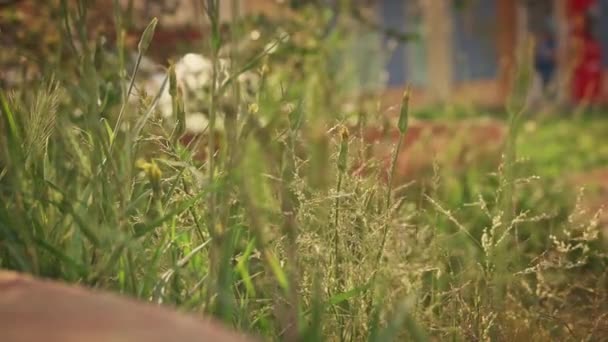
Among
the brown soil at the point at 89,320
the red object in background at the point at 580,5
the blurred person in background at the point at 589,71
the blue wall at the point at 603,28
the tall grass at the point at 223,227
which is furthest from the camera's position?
the blue wall at the point at 603,28

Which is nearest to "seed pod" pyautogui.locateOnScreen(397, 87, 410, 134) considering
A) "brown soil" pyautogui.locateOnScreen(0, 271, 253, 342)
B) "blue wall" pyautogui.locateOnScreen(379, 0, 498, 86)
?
"brown soil" pyautogui.locateOnScreen(0, 271, 253, 342)

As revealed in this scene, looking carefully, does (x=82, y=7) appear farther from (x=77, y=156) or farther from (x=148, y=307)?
(x=148, y=307)

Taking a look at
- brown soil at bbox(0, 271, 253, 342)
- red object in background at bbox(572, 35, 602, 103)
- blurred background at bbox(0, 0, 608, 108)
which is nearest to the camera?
brown soil at bbox(0, 271, 253, 342)

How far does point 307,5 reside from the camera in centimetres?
350

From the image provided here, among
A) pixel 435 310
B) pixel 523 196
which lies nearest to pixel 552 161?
pixel 523 196

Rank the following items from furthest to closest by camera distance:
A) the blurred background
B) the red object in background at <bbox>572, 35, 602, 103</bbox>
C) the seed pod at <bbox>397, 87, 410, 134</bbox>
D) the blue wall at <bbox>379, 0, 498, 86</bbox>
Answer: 1. the blue wall at <bbox>379, 0, 498, 86</bbox>
2. the red object in background at <bbox>572, 35, 602, 103</bbox>
3. the blurred background
4. the seed pod at <bbox>397, 87, 410, 134</bbox>

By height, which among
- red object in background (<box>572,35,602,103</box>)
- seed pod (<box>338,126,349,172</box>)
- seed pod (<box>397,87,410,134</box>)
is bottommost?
red object in background (<box>572,35,602,103</box>)

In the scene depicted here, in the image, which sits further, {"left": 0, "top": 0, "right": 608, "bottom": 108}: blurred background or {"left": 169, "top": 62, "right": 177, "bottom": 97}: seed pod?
{"left": 0, "top": 0, "right": 608, "bottom": 108}: blurred background

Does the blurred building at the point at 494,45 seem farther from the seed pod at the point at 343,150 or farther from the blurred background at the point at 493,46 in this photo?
the seed pod at the point at 343,150

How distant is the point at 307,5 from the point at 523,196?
1.04m

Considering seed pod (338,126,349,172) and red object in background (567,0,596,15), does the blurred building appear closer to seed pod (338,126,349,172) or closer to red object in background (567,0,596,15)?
red object in background (567,0,596,15)

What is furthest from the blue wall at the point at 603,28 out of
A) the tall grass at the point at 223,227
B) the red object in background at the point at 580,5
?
the tall grass at the point at 223,227

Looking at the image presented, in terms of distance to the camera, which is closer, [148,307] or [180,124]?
[148,307]

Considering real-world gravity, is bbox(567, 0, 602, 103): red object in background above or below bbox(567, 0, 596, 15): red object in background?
below
